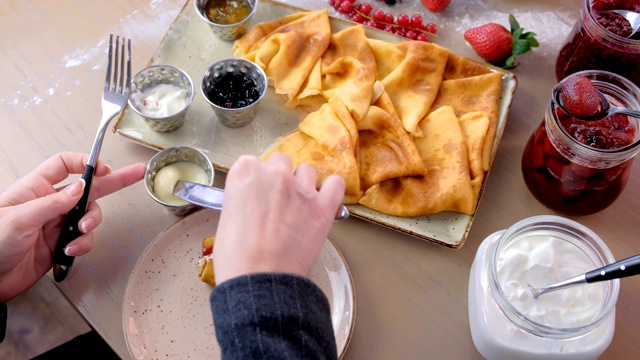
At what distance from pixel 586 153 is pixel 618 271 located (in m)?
0.27

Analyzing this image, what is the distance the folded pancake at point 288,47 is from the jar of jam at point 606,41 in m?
0.56

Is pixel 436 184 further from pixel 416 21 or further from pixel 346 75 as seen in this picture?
pixel 416 21

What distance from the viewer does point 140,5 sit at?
1521 millimetres

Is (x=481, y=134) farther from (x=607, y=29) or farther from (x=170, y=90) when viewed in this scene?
(x=170, y=90)

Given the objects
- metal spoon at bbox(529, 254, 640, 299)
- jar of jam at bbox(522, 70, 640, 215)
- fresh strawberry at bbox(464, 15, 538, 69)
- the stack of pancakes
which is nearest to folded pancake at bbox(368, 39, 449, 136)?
the stack of pancakes

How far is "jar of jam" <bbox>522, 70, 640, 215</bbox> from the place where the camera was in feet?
3.50

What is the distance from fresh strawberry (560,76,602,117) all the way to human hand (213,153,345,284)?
46 cm

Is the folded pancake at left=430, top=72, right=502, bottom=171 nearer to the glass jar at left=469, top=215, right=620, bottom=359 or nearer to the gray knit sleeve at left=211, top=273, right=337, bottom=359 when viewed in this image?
the glass jar at left=469, top=215, right=620, bottom=359

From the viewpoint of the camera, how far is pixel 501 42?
4.56ft

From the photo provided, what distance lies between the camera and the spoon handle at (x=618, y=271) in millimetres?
833

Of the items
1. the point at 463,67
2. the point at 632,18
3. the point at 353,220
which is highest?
the point at 632,18

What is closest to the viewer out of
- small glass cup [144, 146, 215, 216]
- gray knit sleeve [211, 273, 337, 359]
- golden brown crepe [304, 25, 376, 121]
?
gray knit sleeve [211, 273, 337, 359]

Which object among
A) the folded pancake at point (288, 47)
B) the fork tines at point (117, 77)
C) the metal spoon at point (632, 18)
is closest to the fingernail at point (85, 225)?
the fork tines at point (117, 77)

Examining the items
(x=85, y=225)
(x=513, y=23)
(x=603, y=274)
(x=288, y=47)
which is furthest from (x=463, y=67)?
(x=85, y=225)
